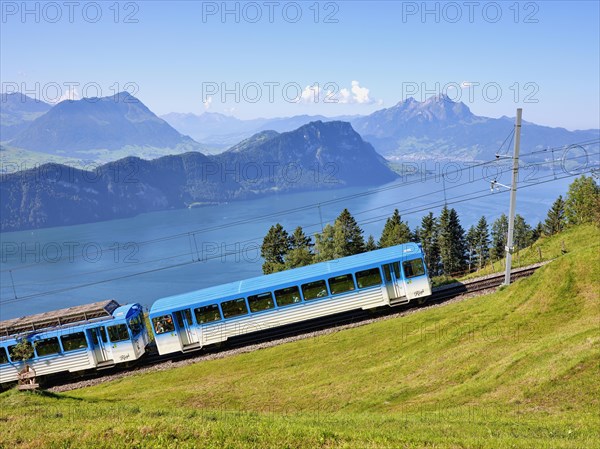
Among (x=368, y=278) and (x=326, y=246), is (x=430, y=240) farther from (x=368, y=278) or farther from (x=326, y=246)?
(x=368, y=278)

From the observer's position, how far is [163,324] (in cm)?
2841

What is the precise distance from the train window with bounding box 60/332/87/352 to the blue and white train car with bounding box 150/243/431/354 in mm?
4447

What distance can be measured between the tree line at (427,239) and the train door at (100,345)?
4682 cm

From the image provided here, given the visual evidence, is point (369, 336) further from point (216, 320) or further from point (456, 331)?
point (216, 320)

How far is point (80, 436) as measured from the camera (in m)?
12.0

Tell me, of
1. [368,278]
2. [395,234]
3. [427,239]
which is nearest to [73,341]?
[368,278]

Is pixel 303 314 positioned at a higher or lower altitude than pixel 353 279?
lower

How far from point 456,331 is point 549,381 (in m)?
6.95

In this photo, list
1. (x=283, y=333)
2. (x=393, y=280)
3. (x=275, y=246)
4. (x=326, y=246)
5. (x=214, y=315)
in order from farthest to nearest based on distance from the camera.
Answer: (x=275, y=246) < (x=326, y=246) < (x=283, y=333) < (x=214, y=315) < (x=393, y=280)

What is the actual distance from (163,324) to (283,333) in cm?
746

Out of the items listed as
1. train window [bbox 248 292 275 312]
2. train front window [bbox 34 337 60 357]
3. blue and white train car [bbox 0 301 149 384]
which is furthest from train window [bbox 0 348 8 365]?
train window [bbox 248 292 275 312]

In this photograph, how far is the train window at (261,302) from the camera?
28156 millimetres

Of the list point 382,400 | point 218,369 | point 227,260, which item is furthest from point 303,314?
point 227,260

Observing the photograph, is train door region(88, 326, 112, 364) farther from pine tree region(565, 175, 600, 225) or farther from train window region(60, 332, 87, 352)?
pine tree region(565, 175, 600, 225)
